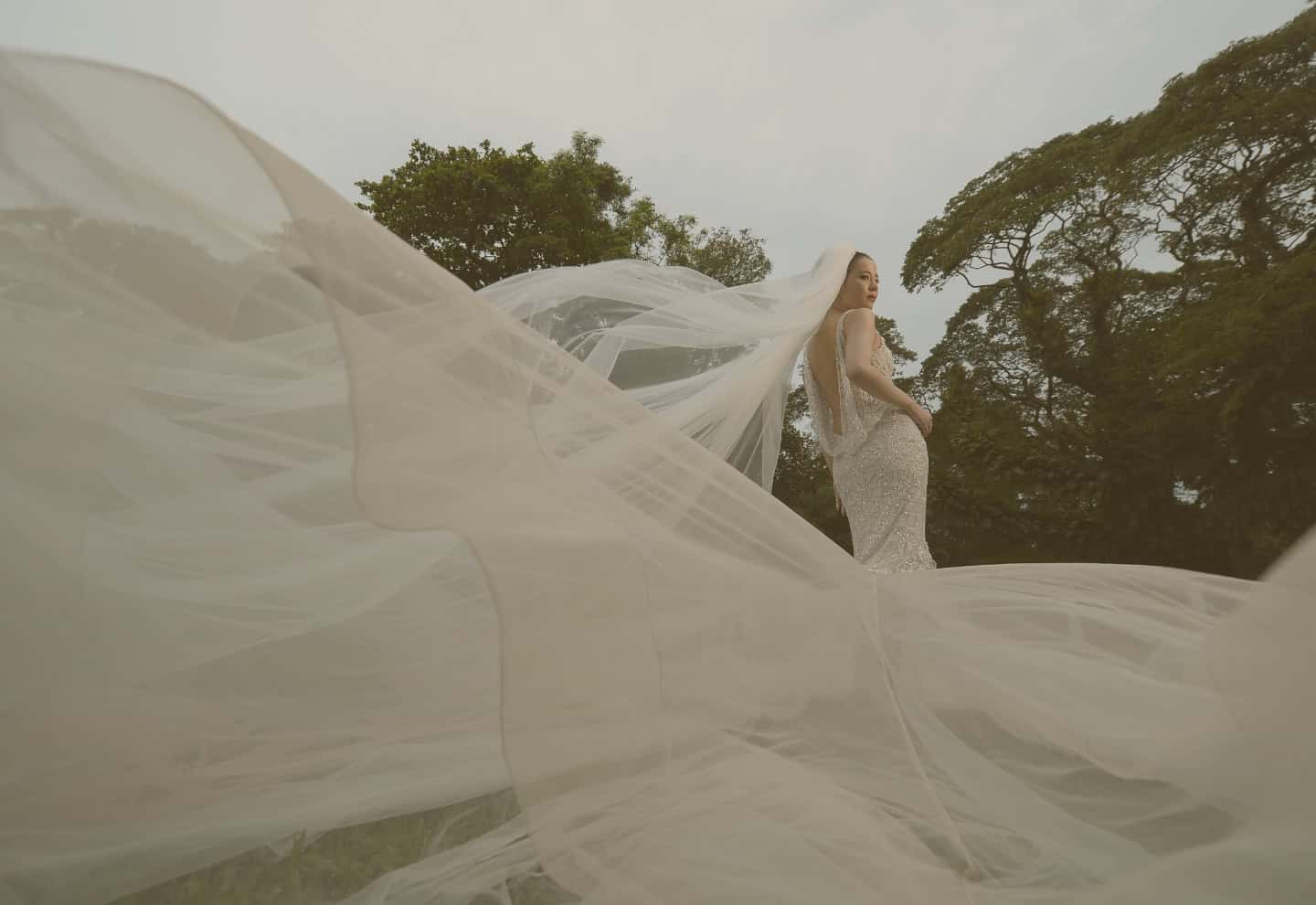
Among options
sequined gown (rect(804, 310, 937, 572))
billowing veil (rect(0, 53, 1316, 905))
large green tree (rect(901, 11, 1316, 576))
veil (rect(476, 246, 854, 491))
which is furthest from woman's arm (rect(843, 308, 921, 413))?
large green tree (rect(901, 11, 1316, 576))

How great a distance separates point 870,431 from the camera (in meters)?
3.83

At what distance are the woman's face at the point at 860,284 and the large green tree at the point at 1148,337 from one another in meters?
8.12

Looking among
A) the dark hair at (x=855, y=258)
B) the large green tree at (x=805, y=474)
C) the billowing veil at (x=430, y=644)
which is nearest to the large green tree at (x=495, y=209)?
the large green tree at (x=805, y=474)

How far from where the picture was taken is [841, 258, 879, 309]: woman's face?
384 centimetres

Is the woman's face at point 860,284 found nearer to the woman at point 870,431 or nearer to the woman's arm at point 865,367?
the woman at point 870,431

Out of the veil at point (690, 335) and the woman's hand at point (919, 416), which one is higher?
the woman's hand at point (919, 416)

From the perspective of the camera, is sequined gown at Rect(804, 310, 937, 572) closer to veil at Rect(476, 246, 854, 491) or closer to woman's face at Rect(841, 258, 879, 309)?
woman's face at Rect(841, 258, 879, 309)

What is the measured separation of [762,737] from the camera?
5.00 feet

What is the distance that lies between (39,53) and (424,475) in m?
1.04

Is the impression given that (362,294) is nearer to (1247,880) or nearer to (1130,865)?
(1247,880)

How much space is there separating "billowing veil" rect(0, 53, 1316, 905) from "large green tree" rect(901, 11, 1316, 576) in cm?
989

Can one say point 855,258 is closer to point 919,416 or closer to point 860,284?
point 860,284

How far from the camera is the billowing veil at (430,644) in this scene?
1155mm

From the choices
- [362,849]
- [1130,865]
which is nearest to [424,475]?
[362,849]
